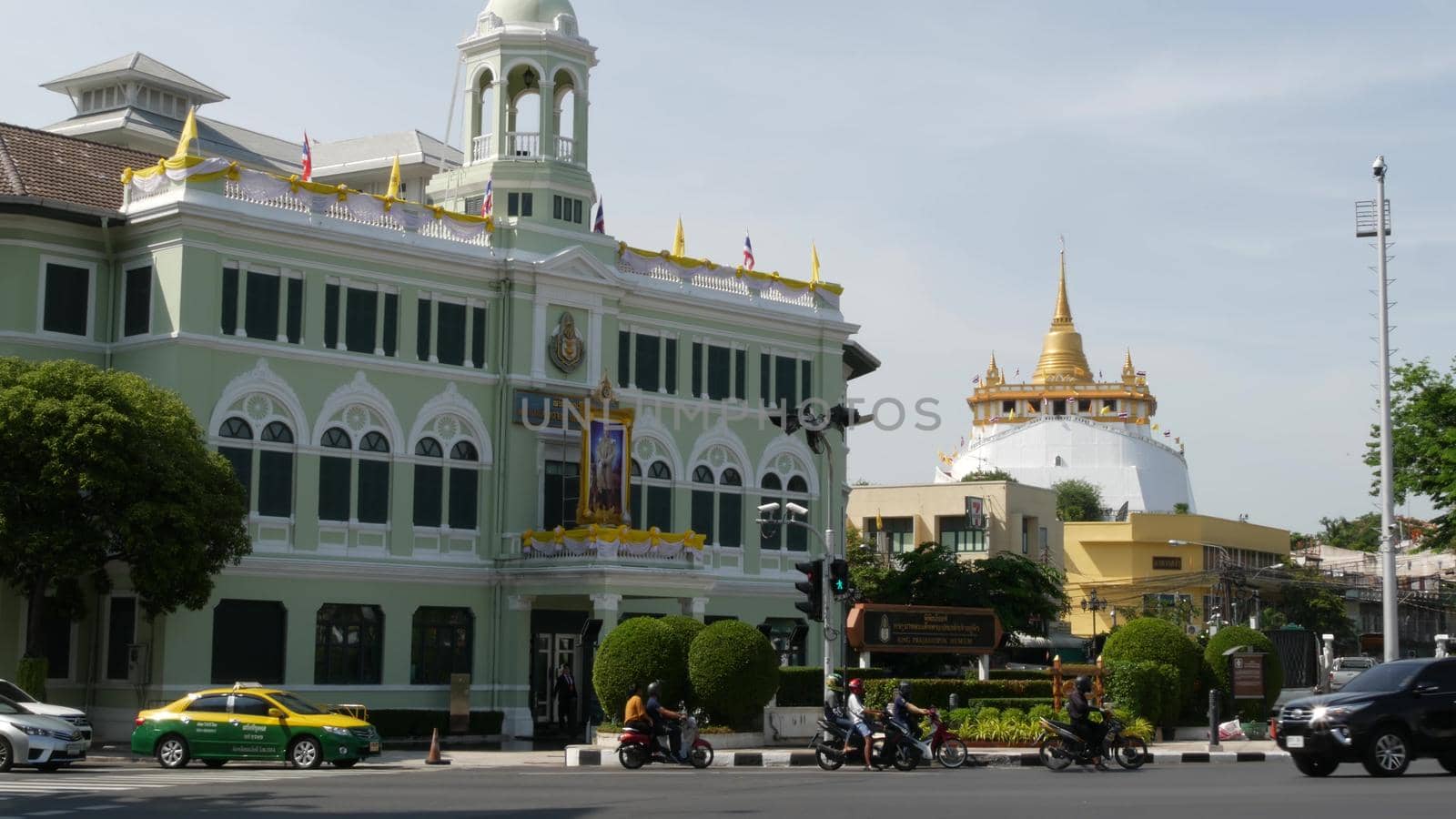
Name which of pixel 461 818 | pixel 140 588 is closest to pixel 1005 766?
pixel 461 818

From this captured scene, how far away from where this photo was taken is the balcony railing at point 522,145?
5086 cm

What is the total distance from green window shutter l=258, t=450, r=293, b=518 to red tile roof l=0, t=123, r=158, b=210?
6.89 metres

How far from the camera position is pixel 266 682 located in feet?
142

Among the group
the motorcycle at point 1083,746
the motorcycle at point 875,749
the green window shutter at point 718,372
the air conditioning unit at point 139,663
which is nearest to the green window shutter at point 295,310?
A: the air conditioning unit at point 139,663

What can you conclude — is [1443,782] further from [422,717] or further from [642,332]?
[642,332]

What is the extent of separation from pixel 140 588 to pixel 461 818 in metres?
19.8

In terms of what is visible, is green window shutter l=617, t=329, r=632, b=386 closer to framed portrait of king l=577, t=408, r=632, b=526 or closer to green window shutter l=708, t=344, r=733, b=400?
framed portrait of king l=577, t=408, r=632, b=526

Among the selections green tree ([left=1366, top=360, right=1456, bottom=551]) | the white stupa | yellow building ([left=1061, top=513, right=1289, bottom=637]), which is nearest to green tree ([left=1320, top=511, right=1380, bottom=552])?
the white stupa

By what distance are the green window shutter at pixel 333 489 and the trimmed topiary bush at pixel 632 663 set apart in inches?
373

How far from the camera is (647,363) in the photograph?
51.7 meters

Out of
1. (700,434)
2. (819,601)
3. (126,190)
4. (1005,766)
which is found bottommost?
(1005,766)

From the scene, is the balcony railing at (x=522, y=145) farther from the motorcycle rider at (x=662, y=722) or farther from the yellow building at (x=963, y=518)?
the yellow building at (x=963, y=518)

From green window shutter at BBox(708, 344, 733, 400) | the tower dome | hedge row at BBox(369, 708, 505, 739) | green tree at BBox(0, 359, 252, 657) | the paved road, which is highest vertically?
the tower dome

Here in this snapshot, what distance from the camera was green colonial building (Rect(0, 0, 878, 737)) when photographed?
42562 millimetres
